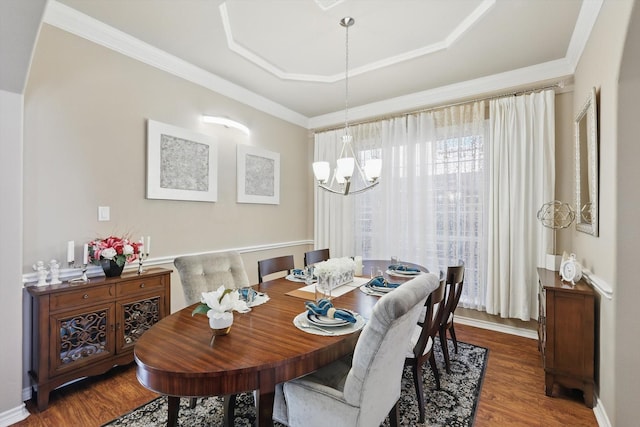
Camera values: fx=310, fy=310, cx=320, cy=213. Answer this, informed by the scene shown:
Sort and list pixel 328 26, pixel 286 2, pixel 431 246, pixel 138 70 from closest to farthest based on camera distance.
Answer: pixel 286 2, pixel 328 26, pixel 138 70, pixel 431 246

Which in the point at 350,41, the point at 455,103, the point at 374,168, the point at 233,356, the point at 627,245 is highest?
the point at 350,41

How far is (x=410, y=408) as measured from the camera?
2002 mm

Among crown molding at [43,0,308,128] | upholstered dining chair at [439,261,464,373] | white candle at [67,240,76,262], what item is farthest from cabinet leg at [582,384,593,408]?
crown molding at [43,0,308,128]

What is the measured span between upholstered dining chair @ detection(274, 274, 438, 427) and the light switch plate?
2.02m

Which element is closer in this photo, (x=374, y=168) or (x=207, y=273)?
(x=207, y=273)

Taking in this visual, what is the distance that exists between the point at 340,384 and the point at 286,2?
2444mm

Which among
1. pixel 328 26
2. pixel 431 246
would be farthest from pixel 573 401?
pixel 328 26

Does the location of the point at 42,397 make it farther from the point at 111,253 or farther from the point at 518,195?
the point at 518,195

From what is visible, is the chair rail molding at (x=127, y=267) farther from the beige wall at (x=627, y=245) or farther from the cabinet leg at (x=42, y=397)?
the beige wall at (x=627, y=245)

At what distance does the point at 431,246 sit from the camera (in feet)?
11.9

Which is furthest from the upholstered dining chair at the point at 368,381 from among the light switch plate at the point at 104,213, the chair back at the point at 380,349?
the light switch plate at the point at 104,213

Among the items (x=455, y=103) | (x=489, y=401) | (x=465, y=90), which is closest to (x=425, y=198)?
(x=455, y=103)

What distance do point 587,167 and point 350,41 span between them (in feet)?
7.11

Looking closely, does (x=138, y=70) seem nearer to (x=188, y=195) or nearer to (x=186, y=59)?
(x=186, y=59)
